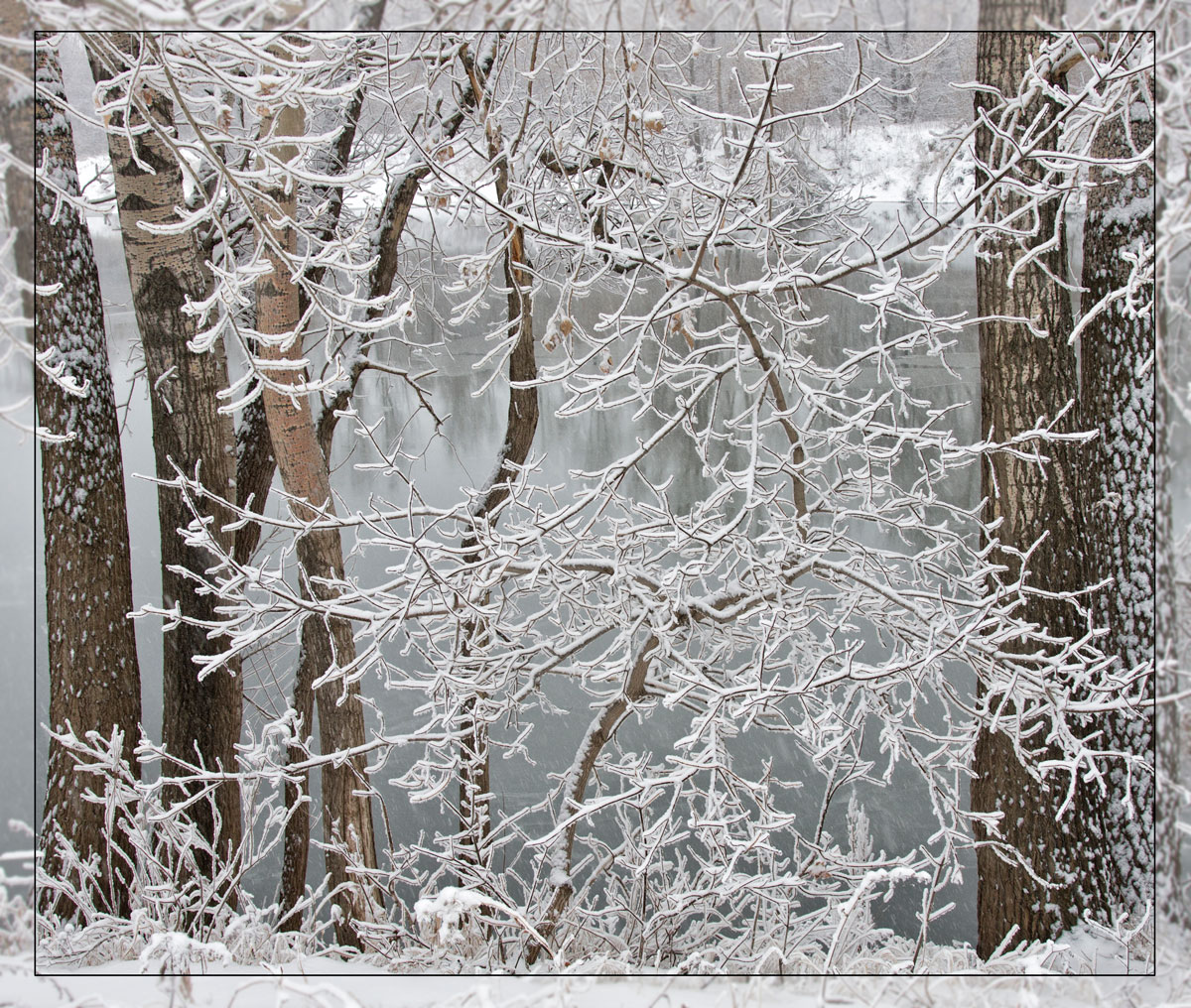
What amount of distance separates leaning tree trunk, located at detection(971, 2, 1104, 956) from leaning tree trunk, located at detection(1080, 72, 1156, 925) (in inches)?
2.7

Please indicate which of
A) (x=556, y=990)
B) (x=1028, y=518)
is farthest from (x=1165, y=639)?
(x=556, y=990)

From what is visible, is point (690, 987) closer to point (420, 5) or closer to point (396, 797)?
point (420, 5)

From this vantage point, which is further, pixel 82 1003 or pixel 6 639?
pixel 6 639

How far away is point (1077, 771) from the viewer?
8.08ft

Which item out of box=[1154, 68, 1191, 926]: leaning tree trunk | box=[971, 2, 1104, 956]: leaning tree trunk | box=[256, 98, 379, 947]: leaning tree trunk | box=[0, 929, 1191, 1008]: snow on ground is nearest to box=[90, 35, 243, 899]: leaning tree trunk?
box=[256, 98, 379, 947]: leaning tree trunk

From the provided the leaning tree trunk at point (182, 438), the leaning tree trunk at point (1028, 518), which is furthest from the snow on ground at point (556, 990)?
the leaning tree trunk at point (182, 438)

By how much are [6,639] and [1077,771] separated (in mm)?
3007

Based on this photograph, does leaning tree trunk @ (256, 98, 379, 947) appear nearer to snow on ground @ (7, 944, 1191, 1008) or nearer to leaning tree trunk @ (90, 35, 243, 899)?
leaning tree trunk @ (90, 35, 243, 899)

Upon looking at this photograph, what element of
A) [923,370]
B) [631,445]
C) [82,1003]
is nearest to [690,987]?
[82,1003]

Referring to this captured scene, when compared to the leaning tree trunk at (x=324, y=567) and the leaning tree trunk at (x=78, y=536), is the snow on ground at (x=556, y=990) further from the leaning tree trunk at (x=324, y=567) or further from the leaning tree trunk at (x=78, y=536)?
the leaning tree trunk at (x=324, y=567)

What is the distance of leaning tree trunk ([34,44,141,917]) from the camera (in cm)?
254

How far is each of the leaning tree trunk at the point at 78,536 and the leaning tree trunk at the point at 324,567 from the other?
554mm

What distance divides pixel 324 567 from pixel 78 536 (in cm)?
80

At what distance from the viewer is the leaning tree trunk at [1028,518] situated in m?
2.46
